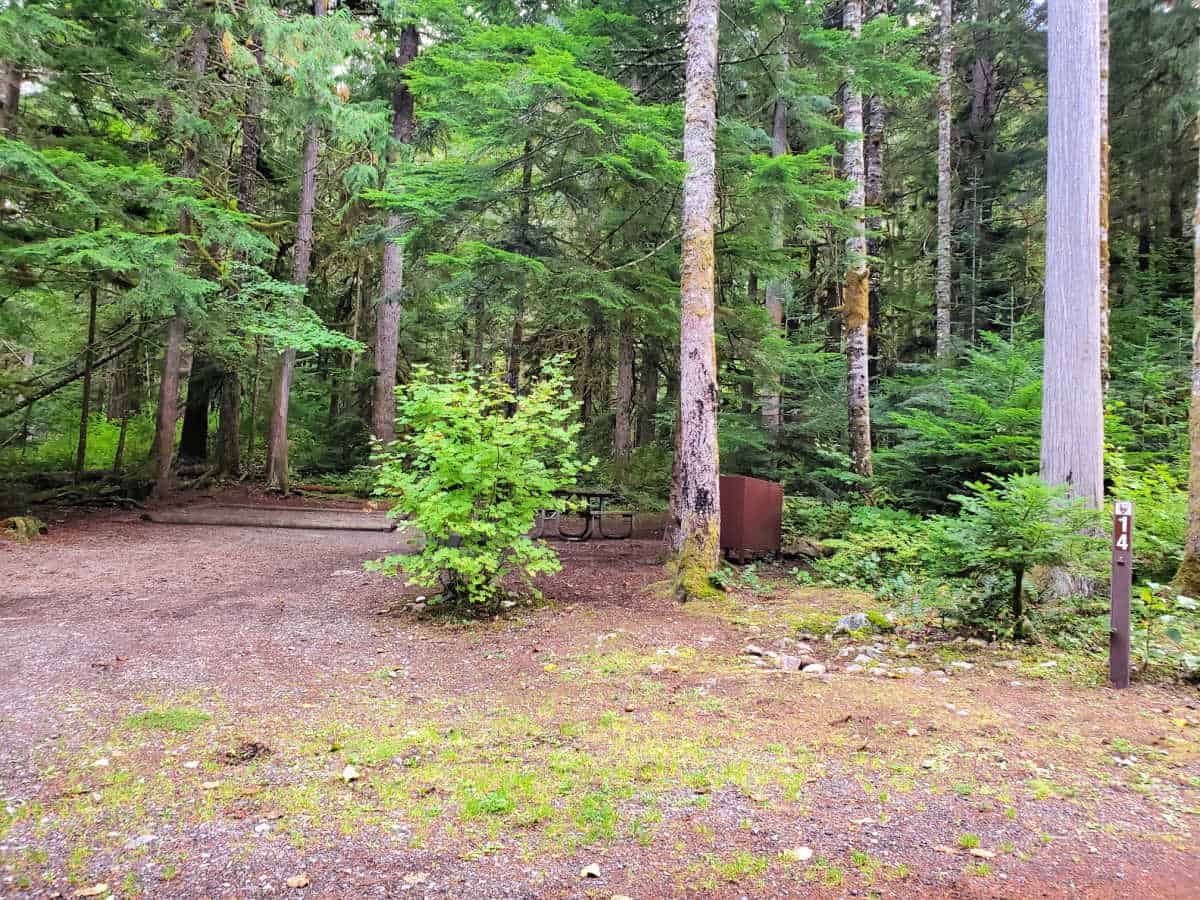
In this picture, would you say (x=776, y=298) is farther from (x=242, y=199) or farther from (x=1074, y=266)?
(x=242, y=199)

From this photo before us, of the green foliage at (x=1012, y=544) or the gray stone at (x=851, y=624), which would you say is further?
the gray stone at (x=851, y=624)

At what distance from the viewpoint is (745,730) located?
12.6 ft

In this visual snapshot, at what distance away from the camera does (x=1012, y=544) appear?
5.05 metres

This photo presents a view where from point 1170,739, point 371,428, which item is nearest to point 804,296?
point 371,428

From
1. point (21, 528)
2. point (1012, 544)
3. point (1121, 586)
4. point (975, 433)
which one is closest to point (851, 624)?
point (1012, 544)

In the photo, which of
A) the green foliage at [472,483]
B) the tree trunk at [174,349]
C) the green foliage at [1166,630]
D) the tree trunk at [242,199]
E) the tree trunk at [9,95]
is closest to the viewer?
the green foliage at [1166,630]

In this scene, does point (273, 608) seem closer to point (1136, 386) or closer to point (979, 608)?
point (979, 608)

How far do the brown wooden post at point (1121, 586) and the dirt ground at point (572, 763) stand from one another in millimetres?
234

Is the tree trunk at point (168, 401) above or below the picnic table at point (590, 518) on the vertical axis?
above

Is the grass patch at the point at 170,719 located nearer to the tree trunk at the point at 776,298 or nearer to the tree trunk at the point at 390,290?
the tree trunk at the point at 776,298

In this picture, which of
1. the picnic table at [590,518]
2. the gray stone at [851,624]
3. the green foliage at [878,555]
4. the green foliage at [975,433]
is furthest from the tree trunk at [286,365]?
the gray stone at [851,624]

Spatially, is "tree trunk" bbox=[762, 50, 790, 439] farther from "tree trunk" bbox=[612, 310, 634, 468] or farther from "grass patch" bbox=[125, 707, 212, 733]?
"grass patch" bbox=[125, 707, 212, 733]

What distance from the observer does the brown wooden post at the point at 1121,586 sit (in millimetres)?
4371

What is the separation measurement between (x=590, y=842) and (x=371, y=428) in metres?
17.1
